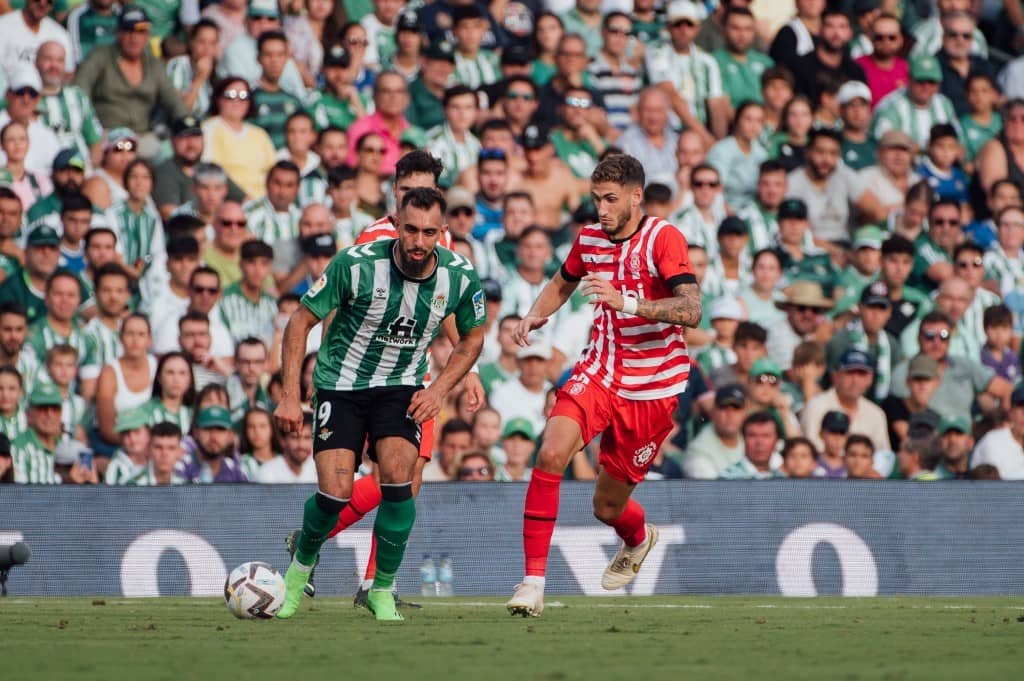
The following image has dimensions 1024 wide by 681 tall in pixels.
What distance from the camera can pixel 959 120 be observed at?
19.2 meters

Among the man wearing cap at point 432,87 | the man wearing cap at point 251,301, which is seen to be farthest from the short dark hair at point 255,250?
the man wearing cap at point 432,87

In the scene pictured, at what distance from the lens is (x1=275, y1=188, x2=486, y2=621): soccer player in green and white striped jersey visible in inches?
377

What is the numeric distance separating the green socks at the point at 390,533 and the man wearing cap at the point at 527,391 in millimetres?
5185

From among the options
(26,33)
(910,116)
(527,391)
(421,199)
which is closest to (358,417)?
(421,199)

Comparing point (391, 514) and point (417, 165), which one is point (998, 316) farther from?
point (391, 514)

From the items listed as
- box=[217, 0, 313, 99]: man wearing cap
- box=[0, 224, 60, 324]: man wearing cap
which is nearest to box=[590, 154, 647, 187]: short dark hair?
box=[0, 224, 60, 324]: man wearing cap

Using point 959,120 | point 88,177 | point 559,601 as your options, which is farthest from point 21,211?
point 959,120

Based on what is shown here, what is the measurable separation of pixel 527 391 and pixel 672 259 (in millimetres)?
5232

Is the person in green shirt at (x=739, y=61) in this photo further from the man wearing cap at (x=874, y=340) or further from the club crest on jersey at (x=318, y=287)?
the club crest on jersey at (x=318, y=287)

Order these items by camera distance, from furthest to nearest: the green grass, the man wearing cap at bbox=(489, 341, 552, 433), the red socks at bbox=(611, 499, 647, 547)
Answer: the man wearing cap at bbox=(489, 341, 552, 433) → the red socks at bbox=(611, 499, 647, 547) → the green grass

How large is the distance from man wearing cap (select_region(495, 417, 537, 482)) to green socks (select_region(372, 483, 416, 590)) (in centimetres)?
459

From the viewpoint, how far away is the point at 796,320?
1639 cm

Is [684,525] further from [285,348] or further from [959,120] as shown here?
[959,120]

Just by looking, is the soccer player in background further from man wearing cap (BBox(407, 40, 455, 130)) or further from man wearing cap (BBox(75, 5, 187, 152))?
man wearing cap (BBox(407, 40, 455, 130))
